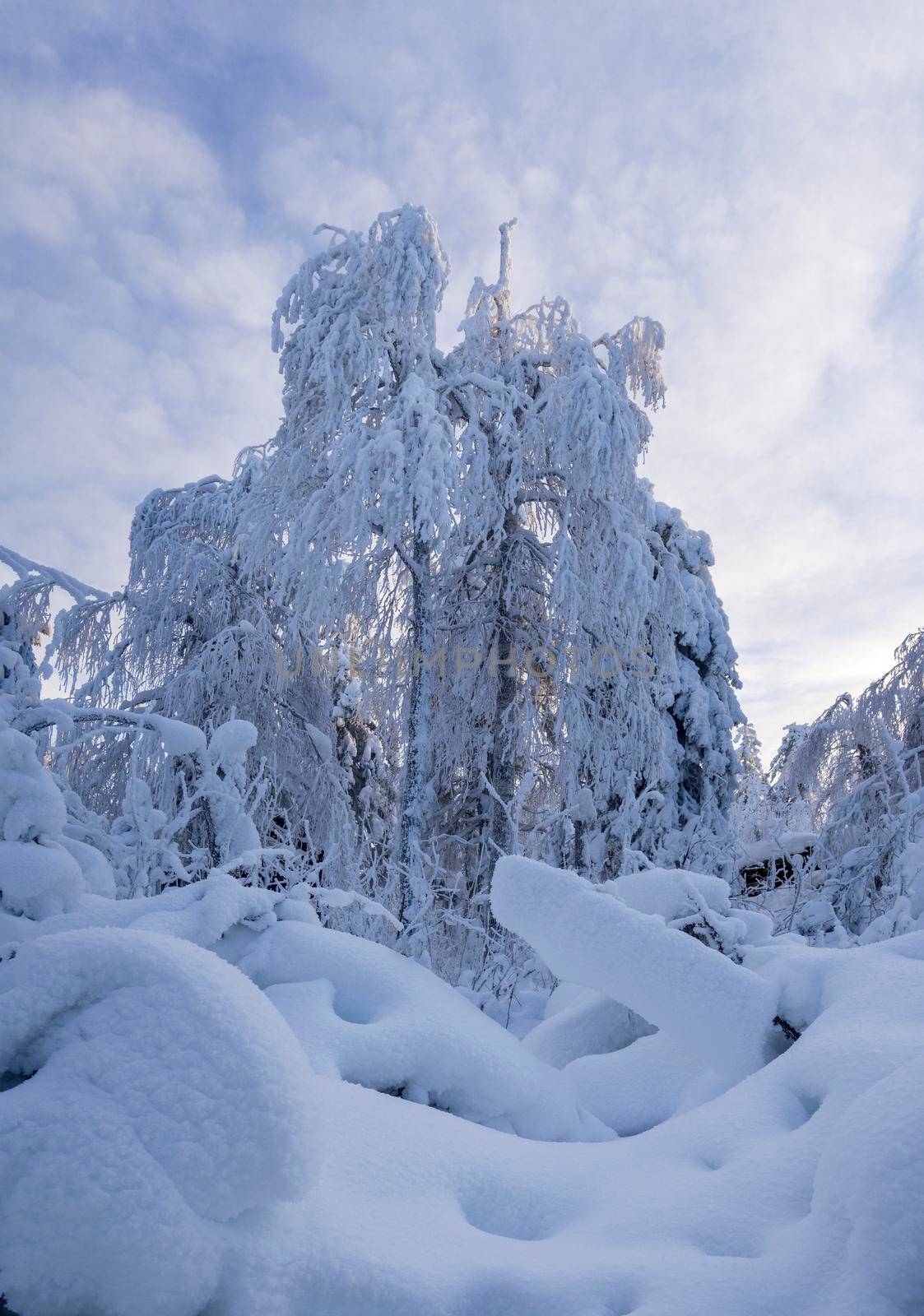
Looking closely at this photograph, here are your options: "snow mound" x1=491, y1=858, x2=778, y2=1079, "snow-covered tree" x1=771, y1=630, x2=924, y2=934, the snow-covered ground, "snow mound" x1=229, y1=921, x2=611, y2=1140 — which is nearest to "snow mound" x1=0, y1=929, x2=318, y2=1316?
the snow-covered ground

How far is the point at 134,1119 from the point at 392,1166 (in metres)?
0.63

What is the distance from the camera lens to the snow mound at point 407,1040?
86.4 inches

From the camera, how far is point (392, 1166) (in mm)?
1604

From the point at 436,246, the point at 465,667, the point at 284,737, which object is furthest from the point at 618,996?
the point at 284,737

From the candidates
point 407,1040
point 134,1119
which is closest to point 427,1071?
point 407,1040

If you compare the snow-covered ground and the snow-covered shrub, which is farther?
the snow-covered shrub

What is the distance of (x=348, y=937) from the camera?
2715 mm

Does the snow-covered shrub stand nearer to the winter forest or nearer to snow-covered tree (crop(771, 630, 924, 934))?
the winter forest

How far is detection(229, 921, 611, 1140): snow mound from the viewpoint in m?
2.19

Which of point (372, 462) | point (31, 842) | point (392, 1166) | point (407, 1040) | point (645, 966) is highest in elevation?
point (372, 462)

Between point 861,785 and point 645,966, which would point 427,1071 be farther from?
point 861,785

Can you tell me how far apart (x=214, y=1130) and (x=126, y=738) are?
985 cm

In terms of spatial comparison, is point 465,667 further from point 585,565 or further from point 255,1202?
point 255,1202

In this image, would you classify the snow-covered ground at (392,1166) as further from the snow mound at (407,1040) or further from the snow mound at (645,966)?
the snow mound at (645,966)
